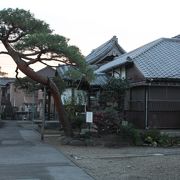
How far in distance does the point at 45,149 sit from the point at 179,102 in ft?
29.4

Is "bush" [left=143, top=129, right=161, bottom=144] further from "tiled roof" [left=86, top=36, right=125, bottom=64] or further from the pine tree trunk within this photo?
"tiled roof" [left=86, top=36, right=125, bottom=64]

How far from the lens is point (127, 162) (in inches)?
555

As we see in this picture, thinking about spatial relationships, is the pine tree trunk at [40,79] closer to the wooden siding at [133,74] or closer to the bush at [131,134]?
the bush at [131,134]

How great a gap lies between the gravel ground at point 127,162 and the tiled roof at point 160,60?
569 cm

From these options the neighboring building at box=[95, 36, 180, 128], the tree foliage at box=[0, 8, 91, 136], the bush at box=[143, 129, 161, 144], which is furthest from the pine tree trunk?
the neighboring building at box=[95, 36, 180, 128]

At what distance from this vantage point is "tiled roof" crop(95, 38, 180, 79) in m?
23.2

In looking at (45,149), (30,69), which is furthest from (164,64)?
(45,149)

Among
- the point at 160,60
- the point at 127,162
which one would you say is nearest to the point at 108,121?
the point at 160,60

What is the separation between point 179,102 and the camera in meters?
23.6

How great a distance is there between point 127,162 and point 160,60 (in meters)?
12.0

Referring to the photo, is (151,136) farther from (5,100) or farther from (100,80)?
(5,100)

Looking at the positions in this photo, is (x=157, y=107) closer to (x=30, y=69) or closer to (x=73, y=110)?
(x=73, y=110)

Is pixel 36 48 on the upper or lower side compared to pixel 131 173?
upper

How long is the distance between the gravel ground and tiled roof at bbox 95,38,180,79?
569 centimetres
